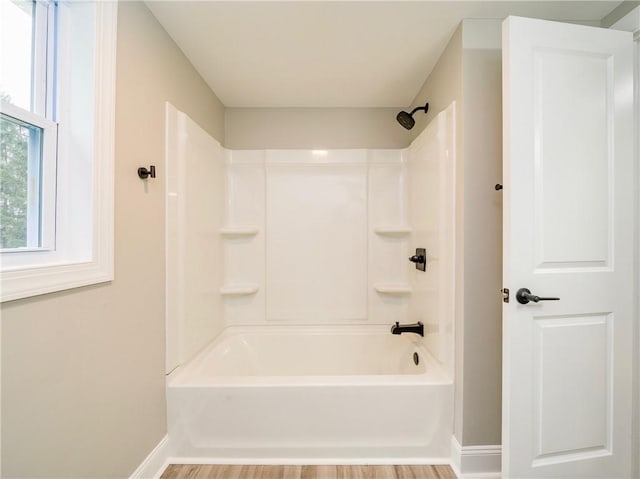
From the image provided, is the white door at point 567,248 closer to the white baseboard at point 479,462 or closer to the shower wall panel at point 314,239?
the white baseboard at point 479,462

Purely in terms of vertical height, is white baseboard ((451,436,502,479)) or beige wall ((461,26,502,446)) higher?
beige wall ((461,26,502,446))

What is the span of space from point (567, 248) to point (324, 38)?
1523 mm

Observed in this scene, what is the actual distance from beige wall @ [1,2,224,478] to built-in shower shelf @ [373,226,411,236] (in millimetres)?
1546

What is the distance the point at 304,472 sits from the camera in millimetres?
1573

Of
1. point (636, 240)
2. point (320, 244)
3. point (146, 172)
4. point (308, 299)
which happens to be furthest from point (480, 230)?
point (146, 172)

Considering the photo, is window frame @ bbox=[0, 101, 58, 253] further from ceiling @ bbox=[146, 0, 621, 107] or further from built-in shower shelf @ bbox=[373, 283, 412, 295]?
built-in shower shelf @ bbox=[373, 283, 412, 295]

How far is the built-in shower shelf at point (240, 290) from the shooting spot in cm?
241

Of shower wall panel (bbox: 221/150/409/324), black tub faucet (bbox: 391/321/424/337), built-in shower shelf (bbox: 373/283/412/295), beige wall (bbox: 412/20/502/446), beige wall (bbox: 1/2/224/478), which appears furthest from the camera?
shower wall panel (bbox: 221/150/409/324)

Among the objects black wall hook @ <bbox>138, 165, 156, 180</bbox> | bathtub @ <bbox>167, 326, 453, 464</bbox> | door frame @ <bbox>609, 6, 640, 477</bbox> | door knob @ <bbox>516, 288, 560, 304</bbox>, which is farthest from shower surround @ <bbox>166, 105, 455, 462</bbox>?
door frame @ <bbox>609, 6, 640, 477</bbox>

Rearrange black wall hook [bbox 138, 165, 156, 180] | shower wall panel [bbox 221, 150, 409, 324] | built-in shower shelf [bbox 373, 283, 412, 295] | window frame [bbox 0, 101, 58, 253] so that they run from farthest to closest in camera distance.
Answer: shower wall panel [bbox 221, 150, 409, 324] → built-in shower shelf [bbox 373, 283, 412, 295] → black wall hook [bbox 138, 165, 156, 180] → window frame [bbox 0, 101, 58, 253]

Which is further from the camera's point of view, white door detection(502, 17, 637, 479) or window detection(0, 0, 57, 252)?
white door detection(502, 17, 637, 479)

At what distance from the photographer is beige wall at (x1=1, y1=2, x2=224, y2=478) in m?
0.91

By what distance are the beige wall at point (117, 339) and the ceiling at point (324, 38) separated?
0.70ft

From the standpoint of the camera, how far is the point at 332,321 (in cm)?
251
